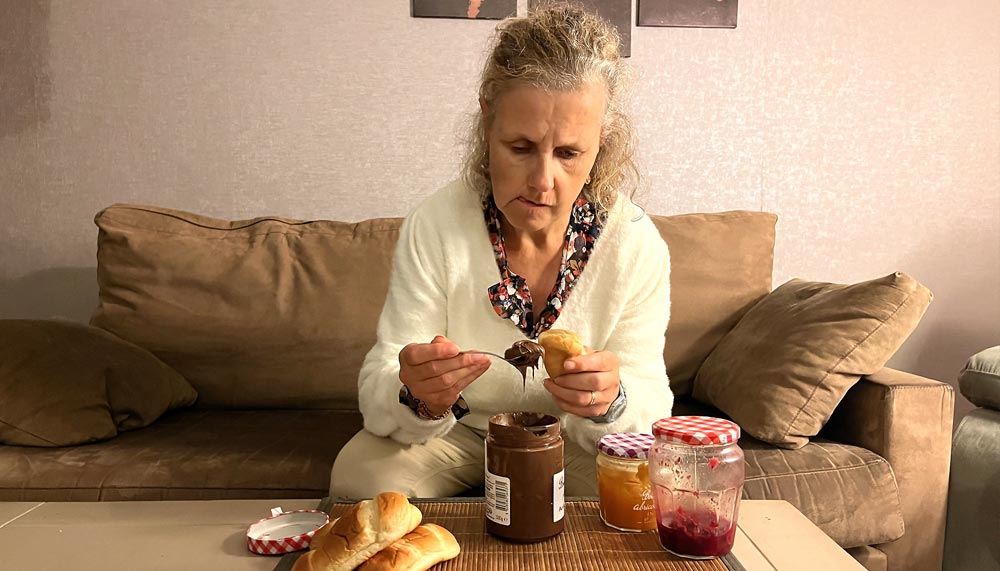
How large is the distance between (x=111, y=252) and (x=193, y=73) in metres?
0.62

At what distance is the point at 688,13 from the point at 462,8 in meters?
0.67

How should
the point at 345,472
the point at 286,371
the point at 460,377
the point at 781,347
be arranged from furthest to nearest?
the point at 286,371 < the point at 781,347 < the point at 345,472 < the point at 460,377

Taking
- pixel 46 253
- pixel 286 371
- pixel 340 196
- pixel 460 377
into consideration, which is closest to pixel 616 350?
pixel 460 377

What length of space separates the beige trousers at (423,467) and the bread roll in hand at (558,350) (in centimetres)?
26

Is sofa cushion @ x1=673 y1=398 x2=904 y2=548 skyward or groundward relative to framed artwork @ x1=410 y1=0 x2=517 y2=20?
groundward

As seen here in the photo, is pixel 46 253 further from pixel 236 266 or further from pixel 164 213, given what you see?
pixel 236 266

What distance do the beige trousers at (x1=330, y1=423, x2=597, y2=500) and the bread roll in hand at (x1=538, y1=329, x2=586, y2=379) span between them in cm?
26

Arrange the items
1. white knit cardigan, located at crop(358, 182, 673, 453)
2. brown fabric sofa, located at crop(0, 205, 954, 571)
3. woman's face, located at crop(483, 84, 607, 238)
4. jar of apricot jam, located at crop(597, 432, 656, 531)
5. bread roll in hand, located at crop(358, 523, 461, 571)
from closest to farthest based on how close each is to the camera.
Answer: bread roll in hand, located at crop(358, 523, 461, 571)
jar of apricot jam, located at crop(597, 432, 656, 531)
woman's face, located at crop(483, 84, 607, 238)
white knit cardigan, located at crop(358, 182, 673, 453)
brown fabric sofa, located at crop(0, 205, 954, 571)

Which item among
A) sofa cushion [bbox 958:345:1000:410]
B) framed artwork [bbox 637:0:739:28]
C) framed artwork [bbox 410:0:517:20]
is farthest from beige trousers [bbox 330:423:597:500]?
framed artwork [bbox 637:0:739:28]

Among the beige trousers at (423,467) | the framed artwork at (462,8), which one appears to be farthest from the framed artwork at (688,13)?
the beige trousers at (423,467)

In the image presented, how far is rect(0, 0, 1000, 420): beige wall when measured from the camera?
2404mm

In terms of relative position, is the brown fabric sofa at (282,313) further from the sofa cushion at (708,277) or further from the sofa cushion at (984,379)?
the sofa cushion at (984,379)

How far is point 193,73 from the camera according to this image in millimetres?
2408

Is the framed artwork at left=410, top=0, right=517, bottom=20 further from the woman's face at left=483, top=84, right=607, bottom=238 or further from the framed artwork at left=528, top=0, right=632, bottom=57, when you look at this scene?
the woman's face at left=483, top=84, right=607, bottom=238
